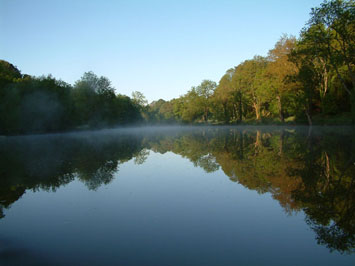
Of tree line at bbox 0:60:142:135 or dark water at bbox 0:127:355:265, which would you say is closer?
dark water at bbox 0:127:355:265

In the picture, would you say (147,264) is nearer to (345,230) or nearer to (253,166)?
(345,230)

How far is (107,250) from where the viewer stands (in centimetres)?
431

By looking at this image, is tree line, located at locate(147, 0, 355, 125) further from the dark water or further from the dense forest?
the dark water

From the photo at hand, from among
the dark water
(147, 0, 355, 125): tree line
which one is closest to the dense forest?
(147, 0, 355, 125): tree line

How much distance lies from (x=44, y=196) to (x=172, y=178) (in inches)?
184

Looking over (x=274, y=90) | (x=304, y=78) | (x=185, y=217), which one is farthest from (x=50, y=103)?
(x=185, y=217)

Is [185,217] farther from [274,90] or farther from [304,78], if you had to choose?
[274,90]

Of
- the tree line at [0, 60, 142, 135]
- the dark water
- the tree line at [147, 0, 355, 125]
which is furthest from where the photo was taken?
the tree line at [0, 60, 142, 135]

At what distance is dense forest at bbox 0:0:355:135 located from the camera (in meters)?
28.2

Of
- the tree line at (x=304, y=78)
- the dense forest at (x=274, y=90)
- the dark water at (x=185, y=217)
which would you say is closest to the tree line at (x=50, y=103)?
the dense forest at (x=274, y=90)

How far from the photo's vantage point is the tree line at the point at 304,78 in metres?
27.1

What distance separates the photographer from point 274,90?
51.2 meters

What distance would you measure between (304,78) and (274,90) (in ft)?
33.8

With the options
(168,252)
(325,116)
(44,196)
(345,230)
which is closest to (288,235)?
(345,230)
